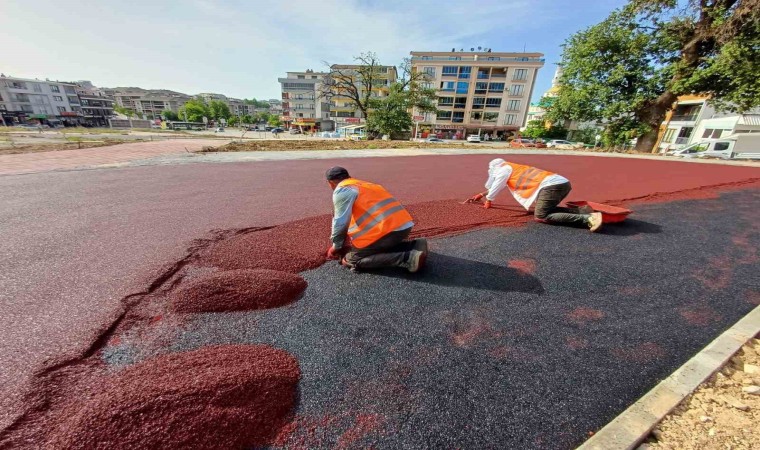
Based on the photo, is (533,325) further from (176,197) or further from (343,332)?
(176,197)

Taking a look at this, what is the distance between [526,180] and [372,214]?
8.68 feet

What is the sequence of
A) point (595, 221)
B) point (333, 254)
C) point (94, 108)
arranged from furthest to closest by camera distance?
point (94, 108)
point (595, 221)
point (333, 254)

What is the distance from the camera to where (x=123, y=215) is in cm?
423

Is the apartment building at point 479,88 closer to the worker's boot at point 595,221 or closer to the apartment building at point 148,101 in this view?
the worker's boot at point 595,221

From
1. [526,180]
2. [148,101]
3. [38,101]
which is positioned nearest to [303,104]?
[38,101]

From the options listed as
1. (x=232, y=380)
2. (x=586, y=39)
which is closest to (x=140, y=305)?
(x=232, y=380)

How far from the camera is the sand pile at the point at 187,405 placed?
125 centimetres

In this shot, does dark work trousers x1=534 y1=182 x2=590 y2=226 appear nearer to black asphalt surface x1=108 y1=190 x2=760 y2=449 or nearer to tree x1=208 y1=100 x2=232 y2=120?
black asphalt surface x1=108 y1=190 x2=760 y2=449

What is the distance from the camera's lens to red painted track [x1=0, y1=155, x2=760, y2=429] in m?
1.99

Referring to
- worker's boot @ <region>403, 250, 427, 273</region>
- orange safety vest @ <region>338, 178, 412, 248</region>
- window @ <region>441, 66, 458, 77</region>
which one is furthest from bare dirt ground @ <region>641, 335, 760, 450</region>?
window @ <region>441, 66, 458, 77</region>

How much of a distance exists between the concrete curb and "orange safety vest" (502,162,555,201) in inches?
91.5

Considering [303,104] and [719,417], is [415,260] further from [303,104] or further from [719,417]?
[303,104]

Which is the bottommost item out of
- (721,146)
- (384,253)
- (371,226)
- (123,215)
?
(123,215)

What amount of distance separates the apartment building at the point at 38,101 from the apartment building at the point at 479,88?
228 feet
